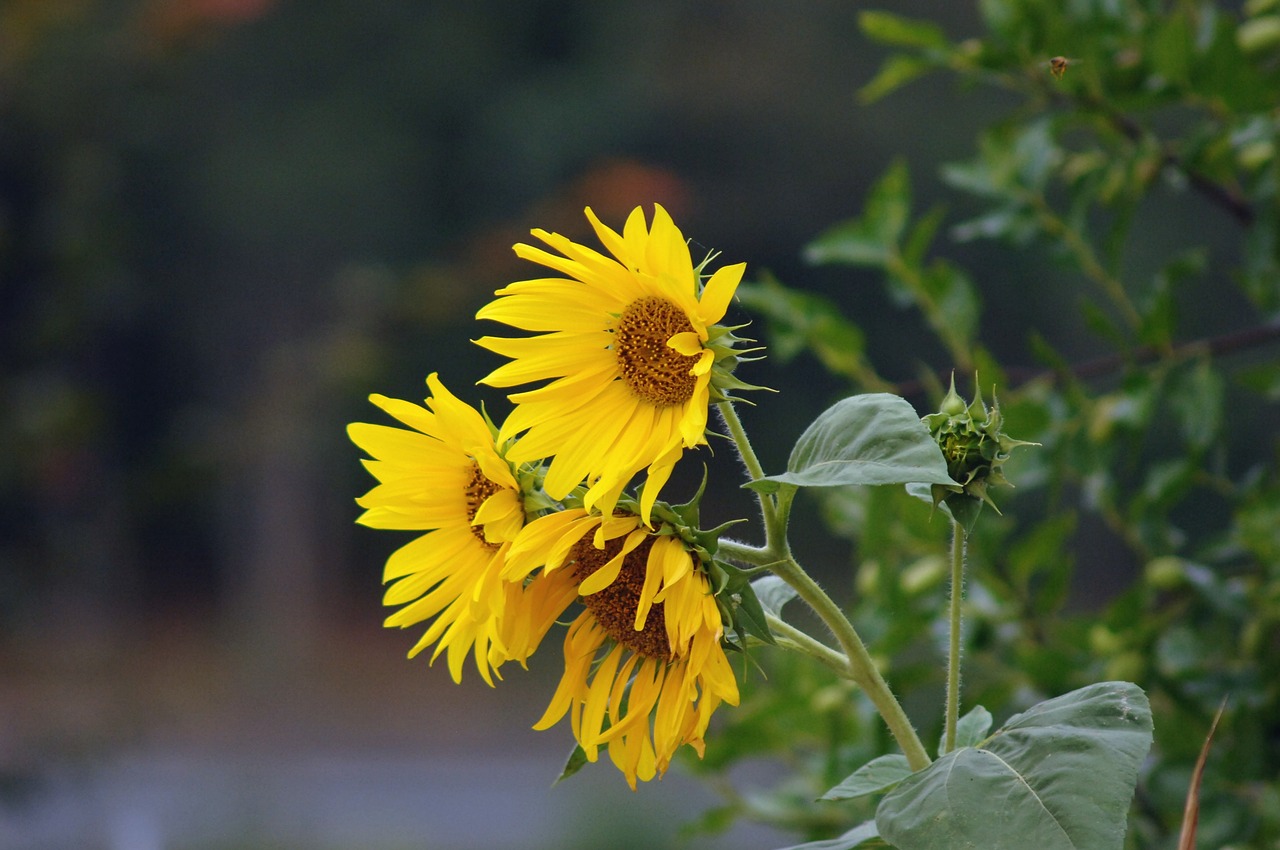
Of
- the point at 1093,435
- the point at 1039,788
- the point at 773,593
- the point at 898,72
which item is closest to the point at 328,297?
the point at 898,72

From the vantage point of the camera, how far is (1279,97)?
66 centimetres

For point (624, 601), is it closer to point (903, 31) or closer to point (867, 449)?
point (867, 449)

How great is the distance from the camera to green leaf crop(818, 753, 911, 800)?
1.11 ft

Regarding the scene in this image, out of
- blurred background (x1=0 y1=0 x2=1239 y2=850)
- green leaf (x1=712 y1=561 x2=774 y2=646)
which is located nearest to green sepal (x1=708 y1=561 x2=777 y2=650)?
green leaf (x1=712 y1=561 x2=774 y2=646)

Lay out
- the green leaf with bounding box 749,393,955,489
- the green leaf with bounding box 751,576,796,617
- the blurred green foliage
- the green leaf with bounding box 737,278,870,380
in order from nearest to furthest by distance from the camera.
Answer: the green leaf with bounding box 749,393,955,489 → the green leaf with bounding box 751,576,796,617 → the blurred green foliage → the green leaf with bounding box 737,278,870,380

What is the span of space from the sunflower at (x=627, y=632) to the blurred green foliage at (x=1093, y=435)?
0.84 ft

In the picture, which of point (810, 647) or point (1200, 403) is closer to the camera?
point (810, 647)

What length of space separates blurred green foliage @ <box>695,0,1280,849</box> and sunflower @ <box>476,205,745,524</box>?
28cm

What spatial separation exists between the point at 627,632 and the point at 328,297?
162 inches

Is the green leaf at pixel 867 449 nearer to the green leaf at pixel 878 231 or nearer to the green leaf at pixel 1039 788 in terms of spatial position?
the green leaf at pixel 1039 788

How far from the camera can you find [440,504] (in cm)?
37

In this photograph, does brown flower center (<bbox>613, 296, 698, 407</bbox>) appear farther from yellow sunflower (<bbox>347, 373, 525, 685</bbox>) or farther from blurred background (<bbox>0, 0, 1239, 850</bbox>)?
blurred background (<bbox>0, 0, 1239, 850</bbox>)

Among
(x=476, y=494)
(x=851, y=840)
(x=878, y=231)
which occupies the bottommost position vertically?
(x=851, y=840)

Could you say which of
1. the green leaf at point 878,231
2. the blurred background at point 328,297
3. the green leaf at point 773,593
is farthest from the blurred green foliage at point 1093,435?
the blurred background at point 328,297
